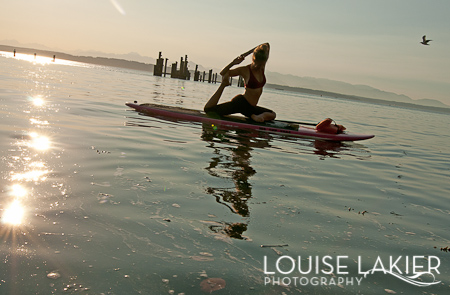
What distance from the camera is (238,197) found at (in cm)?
398

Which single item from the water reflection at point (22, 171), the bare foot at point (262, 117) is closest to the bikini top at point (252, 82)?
the bare foot at point (262, 117)

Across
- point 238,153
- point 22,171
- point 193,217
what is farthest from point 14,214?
point 238,153

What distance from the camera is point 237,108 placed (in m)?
10.1

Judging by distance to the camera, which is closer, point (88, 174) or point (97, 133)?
point (88, 174)

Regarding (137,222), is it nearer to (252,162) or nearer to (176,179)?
(176,179)

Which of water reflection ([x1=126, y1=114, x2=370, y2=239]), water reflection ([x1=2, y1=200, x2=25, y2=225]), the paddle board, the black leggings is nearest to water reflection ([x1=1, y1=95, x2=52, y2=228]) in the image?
water reflection ([x1=2, y1=200, x2=25, y2=225])

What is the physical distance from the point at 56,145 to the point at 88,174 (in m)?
1.60

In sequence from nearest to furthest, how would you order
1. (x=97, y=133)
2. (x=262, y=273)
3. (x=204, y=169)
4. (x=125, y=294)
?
(x=125, y=294)
(x=262, y=273)
(x=204, y=169)
(x=97, y=133)

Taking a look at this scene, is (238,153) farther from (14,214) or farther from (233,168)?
(14,214)

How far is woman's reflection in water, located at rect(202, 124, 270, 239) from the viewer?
11.4ft

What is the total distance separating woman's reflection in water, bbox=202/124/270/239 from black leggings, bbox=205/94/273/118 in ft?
2.96

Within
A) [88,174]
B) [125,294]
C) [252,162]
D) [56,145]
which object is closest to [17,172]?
[88,174]

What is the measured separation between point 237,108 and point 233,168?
196 inches

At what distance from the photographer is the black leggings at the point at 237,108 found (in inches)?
393
